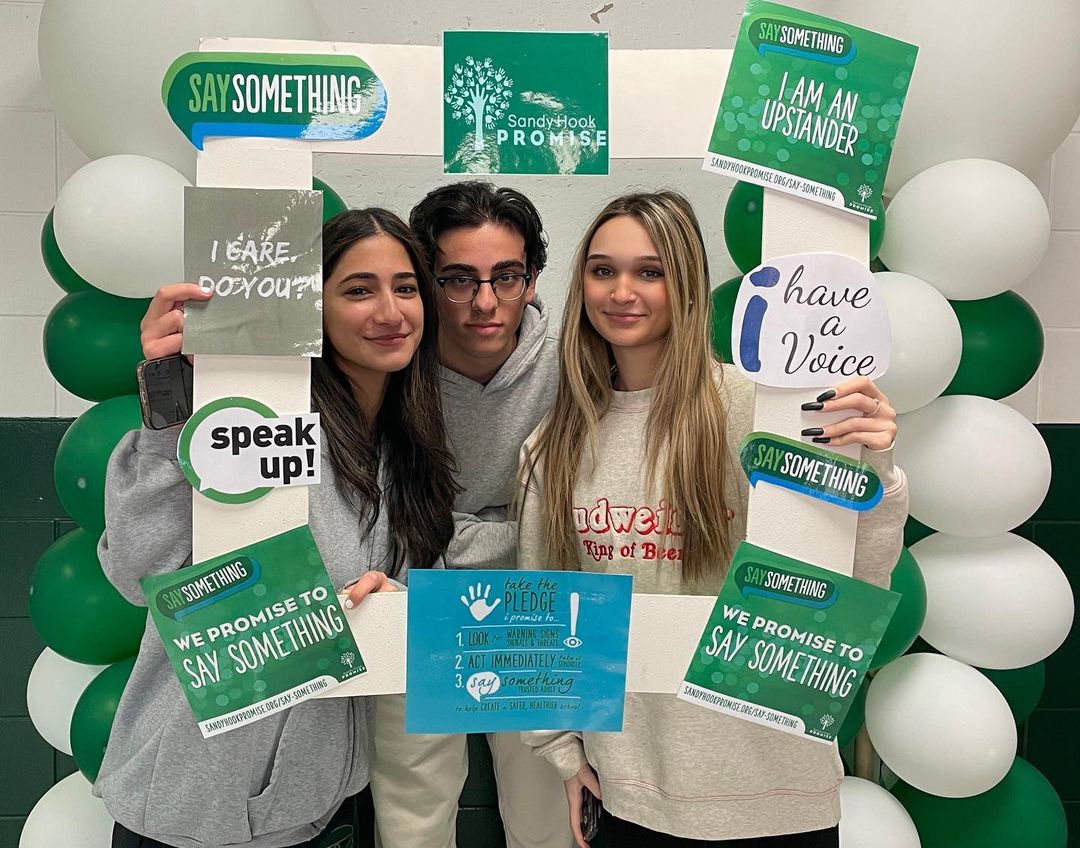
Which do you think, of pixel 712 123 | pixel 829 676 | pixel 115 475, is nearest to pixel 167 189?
pixel 115 475

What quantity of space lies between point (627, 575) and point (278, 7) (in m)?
1.00

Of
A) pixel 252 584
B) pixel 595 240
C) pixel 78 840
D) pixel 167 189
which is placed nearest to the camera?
pixel 252 584

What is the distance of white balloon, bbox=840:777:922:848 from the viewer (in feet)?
5.04

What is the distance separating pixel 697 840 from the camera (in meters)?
1.27

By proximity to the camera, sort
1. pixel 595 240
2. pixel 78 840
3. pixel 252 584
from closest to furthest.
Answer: pixel 252 584
pixel 595 240
pixel 78 840

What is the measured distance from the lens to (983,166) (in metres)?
1.50

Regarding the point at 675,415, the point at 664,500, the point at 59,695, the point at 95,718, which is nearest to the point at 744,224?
the point at 675,415

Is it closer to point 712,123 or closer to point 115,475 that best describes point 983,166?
point 712,123

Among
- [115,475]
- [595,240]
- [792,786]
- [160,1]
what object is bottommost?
[792,786]

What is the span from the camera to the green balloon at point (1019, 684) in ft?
5.61

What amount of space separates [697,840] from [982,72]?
47.5 inches

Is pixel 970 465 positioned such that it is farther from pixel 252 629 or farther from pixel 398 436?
pixel 252 629

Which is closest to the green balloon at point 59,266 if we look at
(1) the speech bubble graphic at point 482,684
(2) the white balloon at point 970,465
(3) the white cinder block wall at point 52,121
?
(3) the white cinder block wall at point 52,121

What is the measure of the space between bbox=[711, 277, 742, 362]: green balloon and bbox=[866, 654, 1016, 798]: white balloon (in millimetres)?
642
